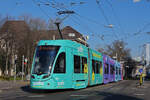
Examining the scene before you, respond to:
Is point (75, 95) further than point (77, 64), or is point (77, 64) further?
point (77, 64)

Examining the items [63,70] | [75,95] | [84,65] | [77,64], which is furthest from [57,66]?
[84,65]

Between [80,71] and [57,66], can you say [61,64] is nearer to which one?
[57,66]

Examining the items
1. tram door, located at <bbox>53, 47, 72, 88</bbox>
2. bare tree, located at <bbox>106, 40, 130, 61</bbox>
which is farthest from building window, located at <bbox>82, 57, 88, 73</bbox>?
bare tree, located at <bbox>106, 40, 130, 61</bbox>

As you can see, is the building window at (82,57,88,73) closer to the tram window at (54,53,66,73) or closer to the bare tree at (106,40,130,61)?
the tram window at (54,53,66,73)

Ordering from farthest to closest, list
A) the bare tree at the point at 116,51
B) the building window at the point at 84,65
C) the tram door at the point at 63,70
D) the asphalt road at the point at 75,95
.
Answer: the bare tree at the point at 116,51
the building window at the point at 84,65
the tram door at the point at 63,70
the asphalt road at the point at 75,95

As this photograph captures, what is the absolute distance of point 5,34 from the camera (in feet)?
131

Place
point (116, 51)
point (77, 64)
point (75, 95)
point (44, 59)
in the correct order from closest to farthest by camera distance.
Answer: point (75, 95) → point (44, 59) → point (77, 64) → point (116, 51)

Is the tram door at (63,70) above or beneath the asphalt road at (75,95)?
above

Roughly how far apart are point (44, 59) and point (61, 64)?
115 centimetres

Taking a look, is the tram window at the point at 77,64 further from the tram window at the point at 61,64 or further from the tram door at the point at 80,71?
the tram window at the point at 61,64

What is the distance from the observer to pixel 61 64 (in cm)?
1645

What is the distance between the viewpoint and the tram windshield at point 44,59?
1579 cm

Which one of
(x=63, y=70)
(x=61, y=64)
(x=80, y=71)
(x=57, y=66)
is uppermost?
(x=61, y=64)

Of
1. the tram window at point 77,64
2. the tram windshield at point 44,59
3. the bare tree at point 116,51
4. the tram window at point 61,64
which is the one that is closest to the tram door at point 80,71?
the tram window at point 77,64
